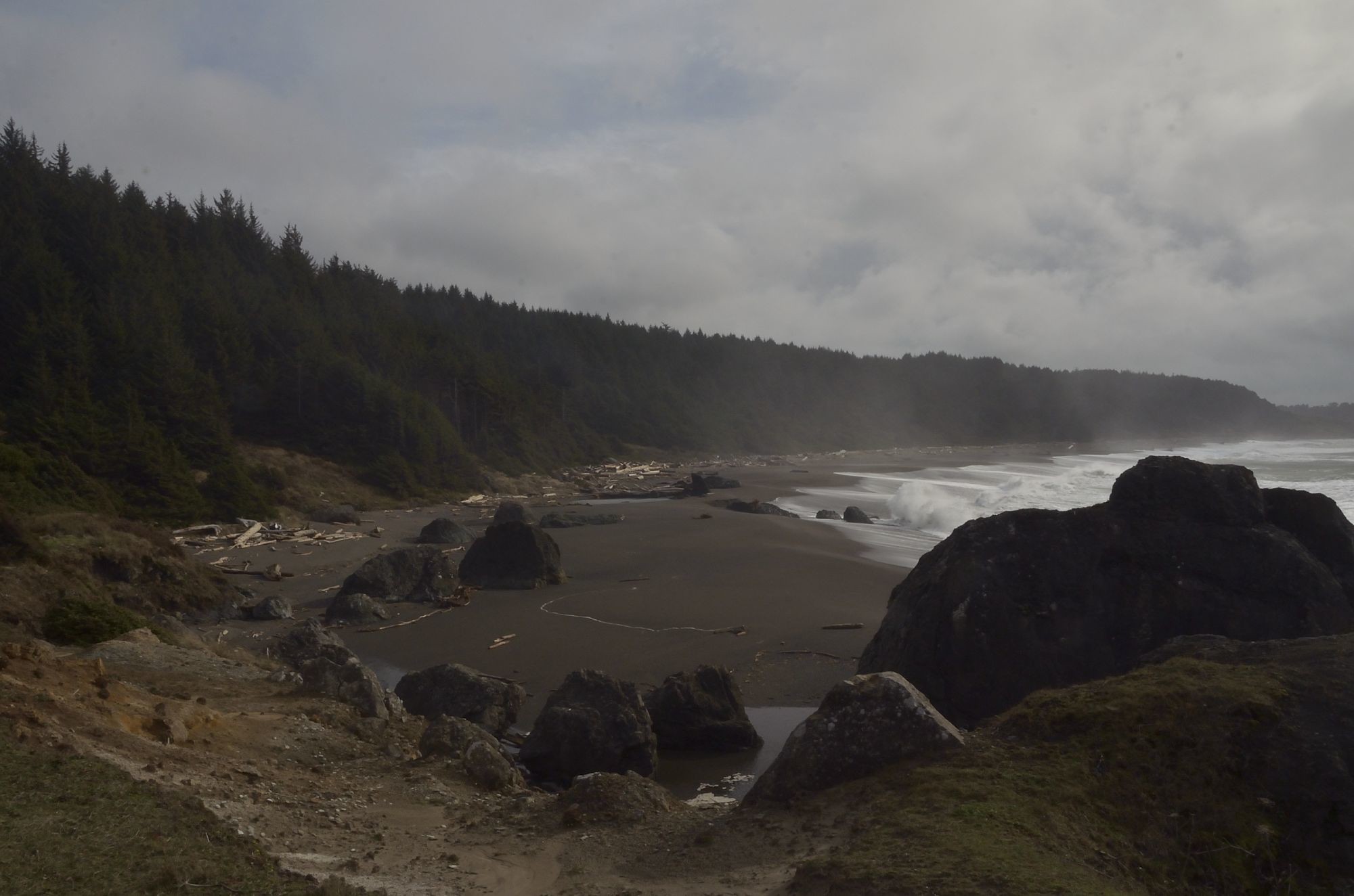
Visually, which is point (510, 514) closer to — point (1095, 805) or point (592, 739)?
point (592, 739)

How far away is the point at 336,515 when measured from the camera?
2706 cm

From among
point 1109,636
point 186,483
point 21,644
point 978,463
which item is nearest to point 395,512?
point 186,483

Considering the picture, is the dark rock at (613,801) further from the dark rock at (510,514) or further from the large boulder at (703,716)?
the dark rock at (510,514)

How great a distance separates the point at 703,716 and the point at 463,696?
2595 mm

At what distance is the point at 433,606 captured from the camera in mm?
15555

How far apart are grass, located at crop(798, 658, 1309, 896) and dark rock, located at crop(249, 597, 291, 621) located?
459 inches

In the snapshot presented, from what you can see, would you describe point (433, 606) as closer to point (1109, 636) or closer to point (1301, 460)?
point (1109, 636)

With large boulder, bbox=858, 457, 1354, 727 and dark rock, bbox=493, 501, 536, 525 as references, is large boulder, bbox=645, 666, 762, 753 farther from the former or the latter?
dark rock, bbox=493, 501, 536, 525

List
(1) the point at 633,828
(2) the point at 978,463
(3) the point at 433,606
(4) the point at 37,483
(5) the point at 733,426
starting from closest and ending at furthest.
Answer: (1) the point at 633,828 < (3) the point at 433,606 < (4) the point at 37,483 < (2) the point at 978,463 < (5) the point at 733,426

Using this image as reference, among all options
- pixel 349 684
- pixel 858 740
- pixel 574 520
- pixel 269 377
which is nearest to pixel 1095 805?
pixel 858 740

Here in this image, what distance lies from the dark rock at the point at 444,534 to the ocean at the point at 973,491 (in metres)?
9.70

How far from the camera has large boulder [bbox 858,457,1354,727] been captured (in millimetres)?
8805

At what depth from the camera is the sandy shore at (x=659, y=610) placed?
1197 centimetres

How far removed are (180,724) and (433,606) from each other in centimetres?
841
